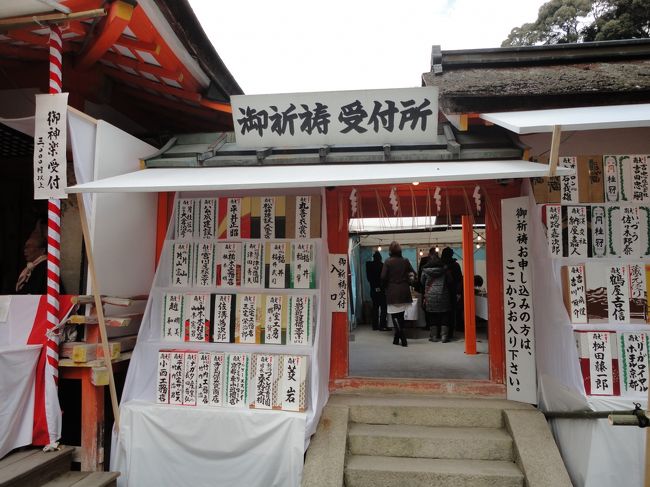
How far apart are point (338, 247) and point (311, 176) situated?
1.78 meters

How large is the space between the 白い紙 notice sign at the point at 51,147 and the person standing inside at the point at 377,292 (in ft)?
26.2

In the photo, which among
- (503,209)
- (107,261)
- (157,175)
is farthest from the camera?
(503,209)

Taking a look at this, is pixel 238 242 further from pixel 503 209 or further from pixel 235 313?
pixel 503 209

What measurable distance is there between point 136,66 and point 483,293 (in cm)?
944

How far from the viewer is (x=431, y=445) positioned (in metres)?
4.33

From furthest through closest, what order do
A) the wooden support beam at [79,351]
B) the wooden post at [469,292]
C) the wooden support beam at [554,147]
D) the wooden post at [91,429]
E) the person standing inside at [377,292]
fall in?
the person standing inside at [377,292] < the wooden post at [469,292] < the wooden post at [91,429] < the wooden support beam at [79,351] < the wooden support beam at [554,147]

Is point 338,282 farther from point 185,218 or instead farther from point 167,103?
point 167,103

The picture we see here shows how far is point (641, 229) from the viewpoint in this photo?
4.30 meters

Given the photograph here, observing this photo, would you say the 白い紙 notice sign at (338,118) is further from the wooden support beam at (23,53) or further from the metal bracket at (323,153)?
the wooden support beam at (23,53)

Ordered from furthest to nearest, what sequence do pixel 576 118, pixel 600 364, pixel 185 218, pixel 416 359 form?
pixel 416 359
pixel 185 218
pixel 600 364
pixel 576 118

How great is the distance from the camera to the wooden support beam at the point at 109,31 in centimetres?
391

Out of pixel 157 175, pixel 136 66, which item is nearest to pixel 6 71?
pixel 136 66

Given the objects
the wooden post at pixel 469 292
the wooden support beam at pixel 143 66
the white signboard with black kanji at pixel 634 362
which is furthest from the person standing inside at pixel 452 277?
the wooden support beam at pixel 143 66

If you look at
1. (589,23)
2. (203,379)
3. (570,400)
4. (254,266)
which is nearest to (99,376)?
(203,379)
